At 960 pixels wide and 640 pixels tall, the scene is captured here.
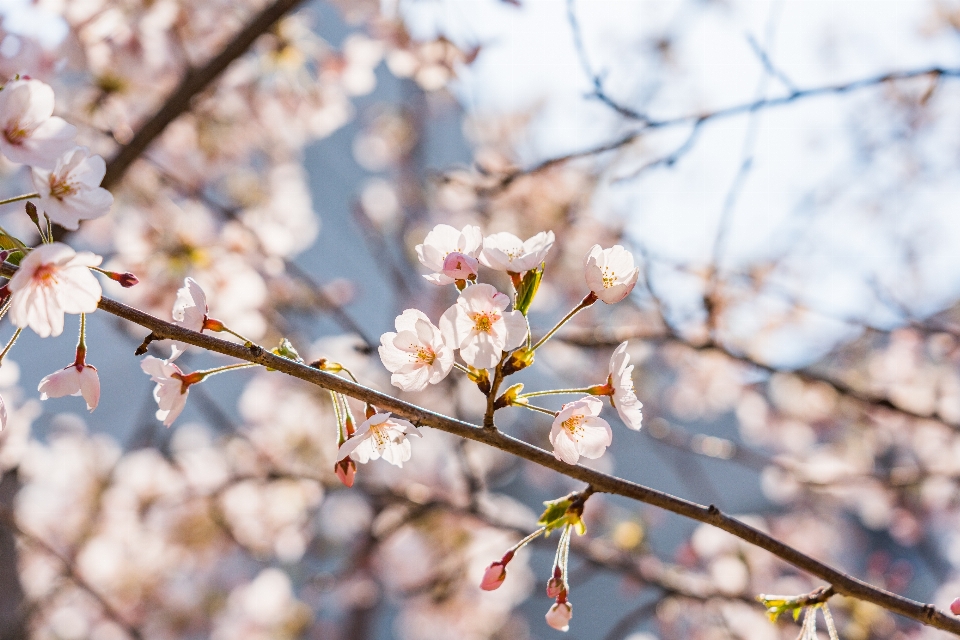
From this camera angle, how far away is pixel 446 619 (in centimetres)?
439

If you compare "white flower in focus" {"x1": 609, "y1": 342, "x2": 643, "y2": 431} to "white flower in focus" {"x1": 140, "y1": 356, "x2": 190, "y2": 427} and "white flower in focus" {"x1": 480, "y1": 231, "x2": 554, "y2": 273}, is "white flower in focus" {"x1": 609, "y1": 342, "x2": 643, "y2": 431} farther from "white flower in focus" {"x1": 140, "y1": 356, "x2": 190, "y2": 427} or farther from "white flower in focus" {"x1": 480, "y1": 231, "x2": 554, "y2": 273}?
"white flower in focus" {"x1": 140, "y1": 356, "x2": 190, "y2": 427}

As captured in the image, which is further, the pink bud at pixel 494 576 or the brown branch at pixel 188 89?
the brown branch at pixel 188 89

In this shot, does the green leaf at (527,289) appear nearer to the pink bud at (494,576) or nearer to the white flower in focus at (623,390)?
the white flower in focus at (623,390)

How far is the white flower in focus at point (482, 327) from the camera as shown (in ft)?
2.22

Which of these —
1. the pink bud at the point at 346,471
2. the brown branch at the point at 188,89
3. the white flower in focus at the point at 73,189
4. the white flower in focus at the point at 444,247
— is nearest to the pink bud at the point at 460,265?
the white flower in focus at the point at 444,247

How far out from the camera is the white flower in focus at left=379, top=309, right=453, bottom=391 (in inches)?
28.2

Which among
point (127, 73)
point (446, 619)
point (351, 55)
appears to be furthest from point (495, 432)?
point (446, 619)

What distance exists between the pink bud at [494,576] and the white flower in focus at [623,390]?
23 cm

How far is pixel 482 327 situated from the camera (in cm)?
70

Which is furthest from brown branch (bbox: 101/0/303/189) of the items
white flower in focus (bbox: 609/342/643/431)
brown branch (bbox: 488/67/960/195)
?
white flower in focus (bbox: 609/342/643/431)

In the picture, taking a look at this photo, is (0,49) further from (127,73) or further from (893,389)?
(893,389)

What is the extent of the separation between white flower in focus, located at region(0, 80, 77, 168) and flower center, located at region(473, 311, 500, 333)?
1.44 feet

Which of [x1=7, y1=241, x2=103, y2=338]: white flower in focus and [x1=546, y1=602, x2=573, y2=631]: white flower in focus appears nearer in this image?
[x1=7, y1=241, x2=103, y2=338]: white flower in focus

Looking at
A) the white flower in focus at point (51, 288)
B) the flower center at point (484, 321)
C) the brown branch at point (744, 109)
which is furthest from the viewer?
the brown branch at point (744, 109)
